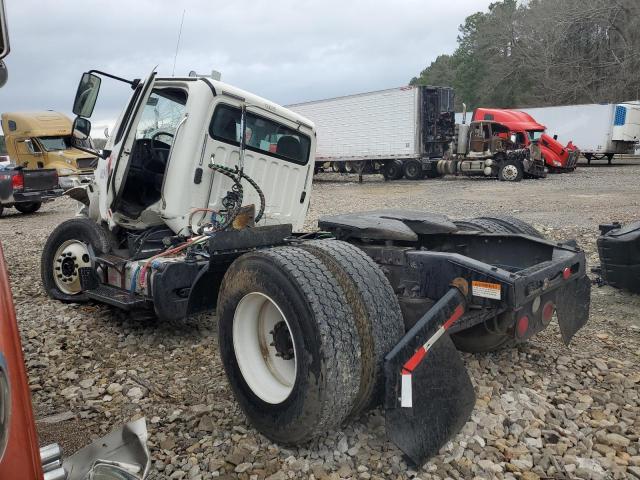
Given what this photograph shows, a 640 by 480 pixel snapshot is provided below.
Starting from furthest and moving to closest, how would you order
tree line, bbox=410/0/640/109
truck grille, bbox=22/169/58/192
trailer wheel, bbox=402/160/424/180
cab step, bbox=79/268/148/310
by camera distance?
tree line, bbox=410/0/640/109 → trailer wheel, bbox=402/160/424/180 → truck grille, bbox=22/169/58/192 → cab step, bbox=79/268/148/310

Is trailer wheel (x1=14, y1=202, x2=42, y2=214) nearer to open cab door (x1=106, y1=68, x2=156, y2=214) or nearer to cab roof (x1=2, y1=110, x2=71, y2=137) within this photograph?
cab roof (x1=2, y1=110, x2=71, y2=137)

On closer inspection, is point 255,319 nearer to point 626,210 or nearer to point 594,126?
point 626,210

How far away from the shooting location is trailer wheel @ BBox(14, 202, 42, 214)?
1517 centimetres

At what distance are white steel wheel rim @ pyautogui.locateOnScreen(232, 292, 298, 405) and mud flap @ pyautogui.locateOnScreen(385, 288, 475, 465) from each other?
0.72m

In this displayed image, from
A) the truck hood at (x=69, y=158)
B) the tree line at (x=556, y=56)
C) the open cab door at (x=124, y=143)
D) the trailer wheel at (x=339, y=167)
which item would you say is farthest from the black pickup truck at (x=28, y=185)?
the tree line at (x=556, y=56)

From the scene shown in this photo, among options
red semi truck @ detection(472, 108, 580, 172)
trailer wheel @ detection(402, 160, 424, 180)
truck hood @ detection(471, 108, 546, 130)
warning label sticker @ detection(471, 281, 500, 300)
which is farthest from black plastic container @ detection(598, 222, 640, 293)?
trailer wheel @ detection(402, 160, 424, 180)

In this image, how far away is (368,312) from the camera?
272 cm

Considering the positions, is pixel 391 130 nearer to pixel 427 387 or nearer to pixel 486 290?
pixel 486 290

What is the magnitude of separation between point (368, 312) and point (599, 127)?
28.7 meters

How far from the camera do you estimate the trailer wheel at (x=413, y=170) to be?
77.8 ft

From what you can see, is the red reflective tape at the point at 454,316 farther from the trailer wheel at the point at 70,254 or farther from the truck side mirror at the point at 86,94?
the trailer wheel at the point at 70,254

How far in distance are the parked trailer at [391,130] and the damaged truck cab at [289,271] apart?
17990mm

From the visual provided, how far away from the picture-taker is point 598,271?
19.1ft

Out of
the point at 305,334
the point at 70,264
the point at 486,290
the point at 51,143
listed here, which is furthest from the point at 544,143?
the point at 305,334
